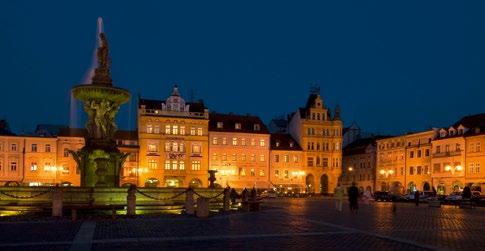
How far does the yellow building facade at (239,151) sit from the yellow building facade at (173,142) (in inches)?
81.1

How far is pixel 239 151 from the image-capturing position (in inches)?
3570

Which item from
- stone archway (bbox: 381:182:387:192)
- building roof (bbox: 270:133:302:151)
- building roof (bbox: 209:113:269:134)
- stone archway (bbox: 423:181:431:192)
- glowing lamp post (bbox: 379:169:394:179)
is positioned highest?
building roof (bbox: 209:113:269:134)

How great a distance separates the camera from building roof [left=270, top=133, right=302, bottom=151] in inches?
3725

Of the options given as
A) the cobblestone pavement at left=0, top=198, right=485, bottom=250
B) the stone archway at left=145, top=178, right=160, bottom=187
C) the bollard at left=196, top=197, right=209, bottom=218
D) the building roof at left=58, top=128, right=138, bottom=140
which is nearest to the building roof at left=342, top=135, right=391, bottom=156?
the stone archway at left=145, top=178, right=160, bottom=187

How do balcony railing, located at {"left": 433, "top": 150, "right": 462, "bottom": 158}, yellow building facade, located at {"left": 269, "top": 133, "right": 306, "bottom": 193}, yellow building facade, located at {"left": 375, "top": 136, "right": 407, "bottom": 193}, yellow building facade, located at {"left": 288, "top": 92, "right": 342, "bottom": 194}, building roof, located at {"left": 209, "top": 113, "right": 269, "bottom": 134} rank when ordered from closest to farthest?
1. balcony railing, located at {"left": 433, "top": 150, "right": 462, "bottom": 158}
2. yellow building facade, located at {"left": 375, "top": 136, "right": 407, "bottom": 193}
3. building roof, located at {"left": 209, "top": 113, "right": 269, "bottom": 134}
4. yellow building facade, located at {"left": 269, "top": 133, "right": 306, "bottom": 193}
5. yellow building facade, located at {"left": 288, "top": 92, "right": 342, "bottom": 194}

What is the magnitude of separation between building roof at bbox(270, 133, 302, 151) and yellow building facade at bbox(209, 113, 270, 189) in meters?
2.29

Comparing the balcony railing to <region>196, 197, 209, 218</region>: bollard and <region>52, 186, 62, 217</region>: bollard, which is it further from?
<region>52, 186, 62, 217</region>: bollard

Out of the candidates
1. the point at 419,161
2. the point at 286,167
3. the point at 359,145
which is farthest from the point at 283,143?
the point at 419,161

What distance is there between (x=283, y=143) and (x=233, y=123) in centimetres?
979

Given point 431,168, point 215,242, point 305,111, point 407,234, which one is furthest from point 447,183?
point 215,242

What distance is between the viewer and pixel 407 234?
1892 cm

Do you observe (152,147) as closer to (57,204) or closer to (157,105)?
(157,105)

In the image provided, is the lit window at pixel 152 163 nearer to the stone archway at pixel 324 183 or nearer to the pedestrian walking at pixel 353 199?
the stone archway at pixel 324 183

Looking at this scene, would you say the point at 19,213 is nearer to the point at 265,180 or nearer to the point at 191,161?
the point at 191,161
